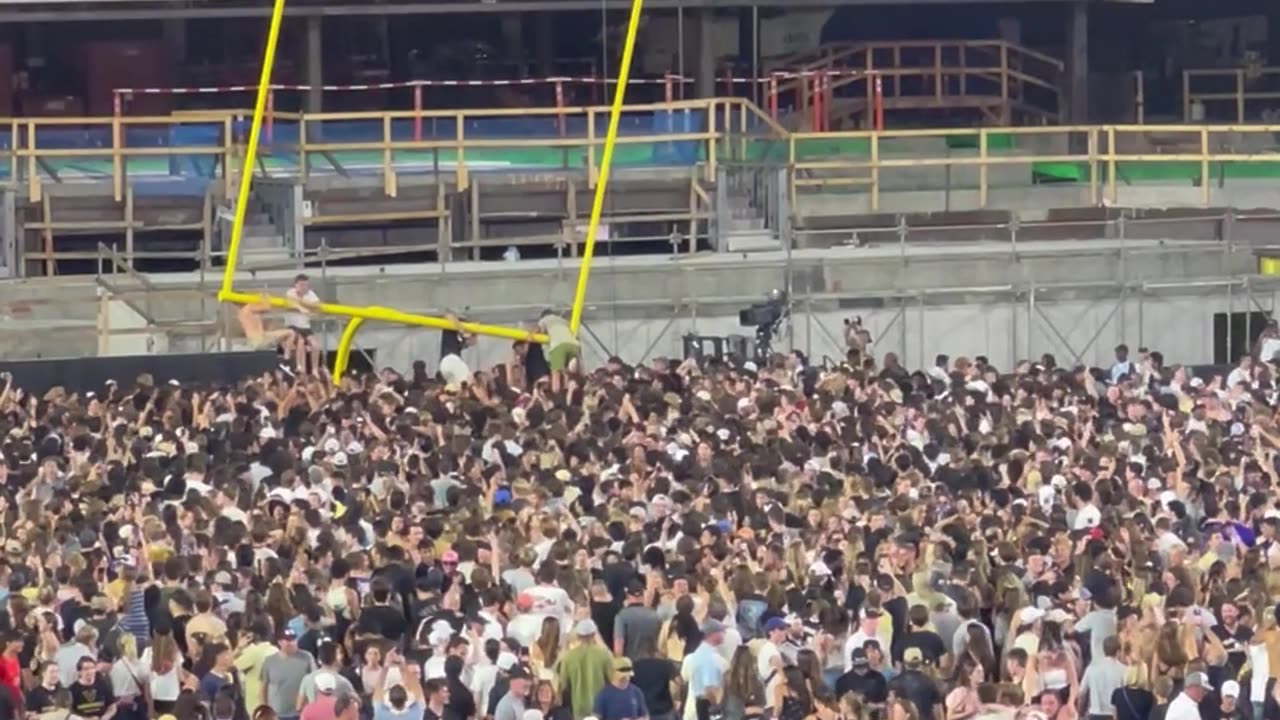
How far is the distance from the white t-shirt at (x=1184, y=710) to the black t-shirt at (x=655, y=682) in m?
2.44

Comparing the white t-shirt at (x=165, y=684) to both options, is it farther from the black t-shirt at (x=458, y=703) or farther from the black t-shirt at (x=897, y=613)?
the black t-shirt at (x=897, y=613)

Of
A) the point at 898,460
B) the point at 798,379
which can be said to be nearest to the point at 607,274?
the point at 798,379

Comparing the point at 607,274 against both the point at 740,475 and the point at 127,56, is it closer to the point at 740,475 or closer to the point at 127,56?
the point at 127,56

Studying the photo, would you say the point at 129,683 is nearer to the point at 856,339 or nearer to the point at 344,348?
the point at 344,348

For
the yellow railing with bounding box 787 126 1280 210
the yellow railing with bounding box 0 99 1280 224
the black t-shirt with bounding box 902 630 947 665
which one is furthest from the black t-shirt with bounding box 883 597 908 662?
the yellow railing with bounding box 787 126 1280 210

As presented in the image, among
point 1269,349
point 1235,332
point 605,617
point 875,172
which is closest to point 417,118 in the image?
point 875,172

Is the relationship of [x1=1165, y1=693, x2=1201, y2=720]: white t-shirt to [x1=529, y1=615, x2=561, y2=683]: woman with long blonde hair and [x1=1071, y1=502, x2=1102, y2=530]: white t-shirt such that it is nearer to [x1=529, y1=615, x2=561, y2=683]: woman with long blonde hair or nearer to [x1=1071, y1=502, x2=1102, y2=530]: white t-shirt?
[x1=529, y1=615, x2=561, y2=683]: woman with long blonde hair

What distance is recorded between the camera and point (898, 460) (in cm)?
2117

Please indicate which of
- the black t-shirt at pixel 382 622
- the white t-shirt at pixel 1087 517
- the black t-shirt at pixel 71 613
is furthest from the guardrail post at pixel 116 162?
the black t-shirt at pixel 382 622

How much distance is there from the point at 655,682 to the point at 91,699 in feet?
8.47

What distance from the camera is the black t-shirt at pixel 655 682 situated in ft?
49.3

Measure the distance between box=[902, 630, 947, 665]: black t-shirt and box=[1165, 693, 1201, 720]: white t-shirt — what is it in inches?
53.4

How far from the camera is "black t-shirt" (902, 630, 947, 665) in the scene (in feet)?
49.0

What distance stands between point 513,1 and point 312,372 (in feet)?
40.7
